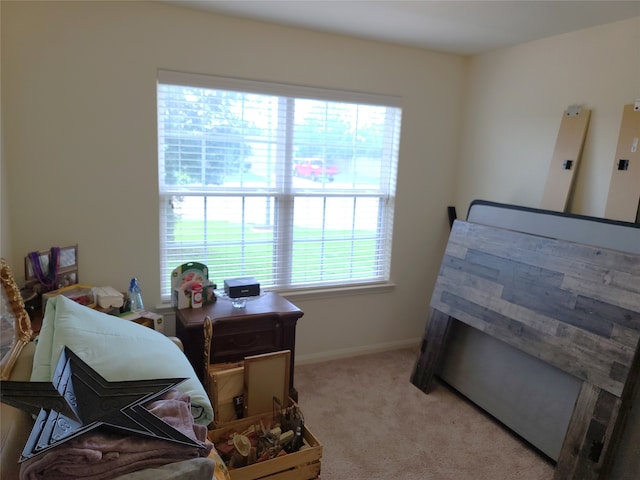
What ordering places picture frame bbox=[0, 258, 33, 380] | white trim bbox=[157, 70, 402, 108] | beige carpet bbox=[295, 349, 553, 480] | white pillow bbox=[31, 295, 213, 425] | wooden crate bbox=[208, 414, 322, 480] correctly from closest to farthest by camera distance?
white pillow bbox=[31, 295, 213, 425], picture frame bbox=[0, 258, 33, 380], wooden crate bbox=[208, 414, 322, 480], beige carpet bbox=[295, 349, 553, 480], white trim bbox=[157, 70, 402, 108]

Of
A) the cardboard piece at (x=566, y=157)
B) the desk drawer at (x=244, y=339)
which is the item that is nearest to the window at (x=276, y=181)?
the desk drawer at (x=244, y=339)

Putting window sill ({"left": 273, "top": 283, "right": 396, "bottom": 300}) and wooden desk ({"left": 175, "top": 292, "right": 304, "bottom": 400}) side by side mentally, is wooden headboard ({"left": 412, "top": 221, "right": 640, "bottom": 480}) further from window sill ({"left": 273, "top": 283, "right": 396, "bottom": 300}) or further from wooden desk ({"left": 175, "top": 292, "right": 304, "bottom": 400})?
wooden desk ({"left": 175, "top": 292, "right": 304, "bottom": 400})

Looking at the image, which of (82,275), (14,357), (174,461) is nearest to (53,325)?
(14,357)

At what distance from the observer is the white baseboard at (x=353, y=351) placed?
335cm

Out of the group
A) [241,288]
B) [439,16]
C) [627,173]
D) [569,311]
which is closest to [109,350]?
[241,288]

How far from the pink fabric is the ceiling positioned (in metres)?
2.22

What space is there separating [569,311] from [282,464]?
5.28ft

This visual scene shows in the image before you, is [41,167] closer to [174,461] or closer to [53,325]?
[53,325]

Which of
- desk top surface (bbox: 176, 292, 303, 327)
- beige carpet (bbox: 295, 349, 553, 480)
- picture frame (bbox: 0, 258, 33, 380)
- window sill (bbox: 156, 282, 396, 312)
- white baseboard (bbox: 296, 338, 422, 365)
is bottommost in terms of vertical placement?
beige carpet (bbox: 295, 349, 553, 480)

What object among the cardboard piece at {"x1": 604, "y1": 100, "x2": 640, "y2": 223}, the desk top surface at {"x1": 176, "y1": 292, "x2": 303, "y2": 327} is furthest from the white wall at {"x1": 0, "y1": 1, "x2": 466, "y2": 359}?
the cardboard piece at {"x1": 604, "y1": 100, "x2": 640, "y2": 223}

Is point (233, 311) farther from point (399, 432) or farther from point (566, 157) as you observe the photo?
point (566, 157)

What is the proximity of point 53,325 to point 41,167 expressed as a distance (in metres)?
1.23

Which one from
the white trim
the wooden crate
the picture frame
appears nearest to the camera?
the picture frame

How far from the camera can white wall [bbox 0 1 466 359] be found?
2.32 meters
